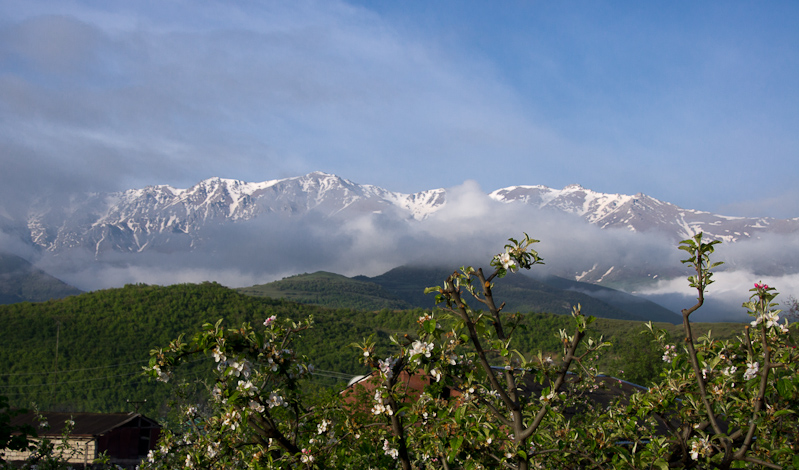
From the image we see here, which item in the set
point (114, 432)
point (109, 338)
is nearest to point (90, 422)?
point (114, 432)

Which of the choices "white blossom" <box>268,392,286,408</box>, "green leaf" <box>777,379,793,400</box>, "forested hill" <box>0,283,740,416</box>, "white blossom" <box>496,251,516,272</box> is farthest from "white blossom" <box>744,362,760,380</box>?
"forested hill" <box>0,283,740,416</box>

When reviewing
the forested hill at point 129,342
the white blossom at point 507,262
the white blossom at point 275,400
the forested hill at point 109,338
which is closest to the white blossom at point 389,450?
the white blossom at point 275,400

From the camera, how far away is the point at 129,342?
85.5 metres

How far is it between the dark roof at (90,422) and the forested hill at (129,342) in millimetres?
18816

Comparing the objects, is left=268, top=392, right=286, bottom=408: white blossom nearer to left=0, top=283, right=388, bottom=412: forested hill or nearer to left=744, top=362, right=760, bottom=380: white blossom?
left=744, top=362, right=760, bottom=380: white blossom

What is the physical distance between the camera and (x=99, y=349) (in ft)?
267

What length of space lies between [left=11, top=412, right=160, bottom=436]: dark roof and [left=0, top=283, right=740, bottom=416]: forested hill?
18816mm

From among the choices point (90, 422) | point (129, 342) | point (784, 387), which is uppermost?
point (784, 387)

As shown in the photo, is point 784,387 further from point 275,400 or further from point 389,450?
point 275,400

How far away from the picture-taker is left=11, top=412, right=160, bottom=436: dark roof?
33181mm

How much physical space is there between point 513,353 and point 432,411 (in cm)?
139

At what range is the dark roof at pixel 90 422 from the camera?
33181 mm

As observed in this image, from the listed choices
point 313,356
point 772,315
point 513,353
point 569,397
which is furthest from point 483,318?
point 313,356

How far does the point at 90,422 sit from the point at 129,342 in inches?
2097
